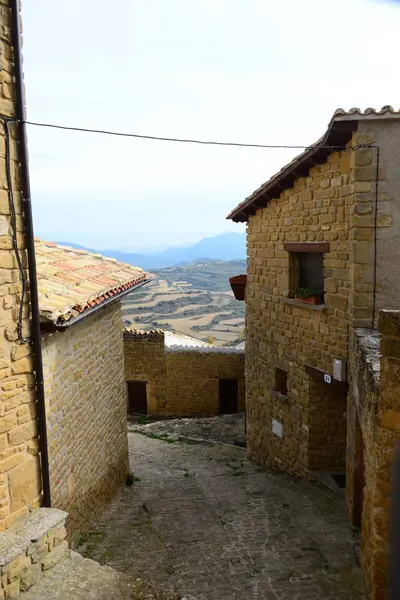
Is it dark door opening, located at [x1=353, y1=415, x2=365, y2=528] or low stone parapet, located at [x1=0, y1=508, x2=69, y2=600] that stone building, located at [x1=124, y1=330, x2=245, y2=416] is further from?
low stone parapet, located at [x1=0, y1=508, x2=69, y2=600]

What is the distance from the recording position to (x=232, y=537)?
7301 millimetres

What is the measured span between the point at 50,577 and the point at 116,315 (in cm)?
517

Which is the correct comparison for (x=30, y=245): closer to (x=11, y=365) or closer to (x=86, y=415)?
(x=11, y=365)

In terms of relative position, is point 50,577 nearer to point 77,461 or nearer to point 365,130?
point 77,461

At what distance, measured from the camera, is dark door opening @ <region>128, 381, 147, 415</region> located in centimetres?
1830

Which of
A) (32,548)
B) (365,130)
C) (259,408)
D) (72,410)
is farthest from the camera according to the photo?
(259,408)

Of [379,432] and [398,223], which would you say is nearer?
[379,432]

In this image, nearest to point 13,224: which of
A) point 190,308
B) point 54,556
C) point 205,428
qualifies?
point 54,556

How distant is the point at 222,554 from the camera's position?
268 inches

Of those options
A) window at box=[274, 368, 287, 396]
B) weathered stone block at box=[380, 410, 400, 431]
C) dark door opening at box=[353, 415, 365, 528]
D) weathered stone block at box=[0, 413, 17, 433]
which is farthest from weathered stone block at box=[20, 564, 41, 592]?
window at box=[274, 368, 287, 396]

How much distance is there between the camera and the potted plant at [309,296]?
852cm

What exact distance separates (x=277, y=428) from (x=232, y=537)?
3.08m

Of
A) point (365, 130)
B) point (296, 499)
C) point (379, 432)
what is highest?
point (365, 130)

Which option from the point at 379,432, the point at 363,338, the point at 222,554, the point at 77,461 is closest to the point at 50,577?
the point at 77,461
